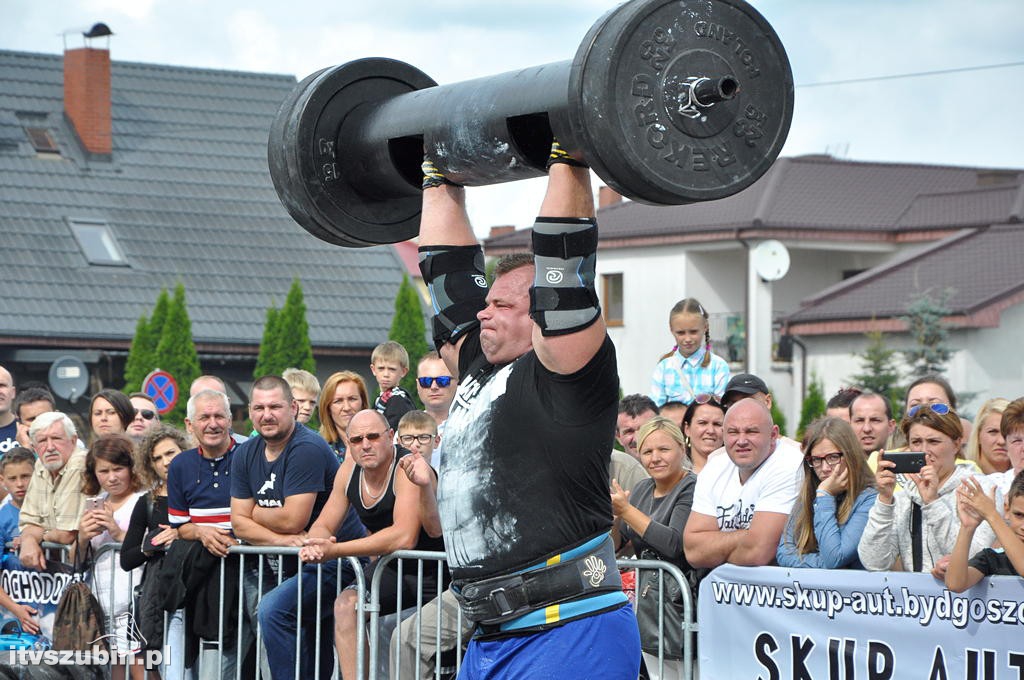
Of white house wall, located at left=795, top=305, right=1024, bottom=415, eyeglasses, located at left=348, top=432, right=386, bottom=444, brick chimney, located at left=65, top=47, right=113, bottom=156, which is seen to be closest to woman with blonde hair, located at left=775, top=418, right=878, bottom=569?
eyeglasses, located at left=348, top=432, right=386, bottom=444

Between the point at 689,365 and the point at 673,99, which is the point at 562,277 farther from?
the point at 689,365

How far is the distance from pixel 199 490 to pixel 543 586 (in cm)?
445

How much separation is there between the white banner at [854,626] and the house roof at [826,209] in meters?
31.7

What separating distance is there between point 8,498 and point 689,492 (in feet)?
16.7

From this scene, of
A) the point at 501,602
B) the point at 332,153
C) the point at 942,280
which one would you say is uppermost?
the point at 942,280

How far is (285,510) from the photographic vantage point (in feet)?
26.3

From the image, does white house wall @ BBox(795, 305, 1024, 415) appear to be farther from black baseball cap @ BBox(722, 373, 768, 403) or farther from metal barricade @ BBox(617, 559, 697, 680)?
metal barricade @ BBox(617, 559, 697, 680)

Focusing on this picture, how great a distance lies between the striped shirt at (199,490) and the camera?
8.41 metres

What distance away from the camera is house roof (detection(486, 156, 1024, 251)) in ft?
129

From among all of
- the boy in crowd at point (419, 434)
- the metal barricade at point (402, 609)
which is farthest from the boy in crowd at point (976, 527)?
the boy in crowd at point (419, 434)

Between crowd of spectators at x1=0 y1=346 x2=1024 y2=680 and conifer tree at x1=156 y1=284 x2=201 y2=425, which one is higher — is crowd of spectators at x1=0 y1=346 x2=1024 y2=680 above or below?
below

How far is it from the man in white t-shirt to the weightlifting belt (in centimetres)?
238

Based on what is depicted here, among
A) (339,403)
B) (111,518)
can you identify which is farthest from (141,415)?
(339,403)

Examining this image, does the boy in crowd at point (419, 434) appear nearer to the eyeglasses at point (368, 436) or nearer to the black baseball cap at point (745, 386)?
the eyeglasses at point (368, 436)
